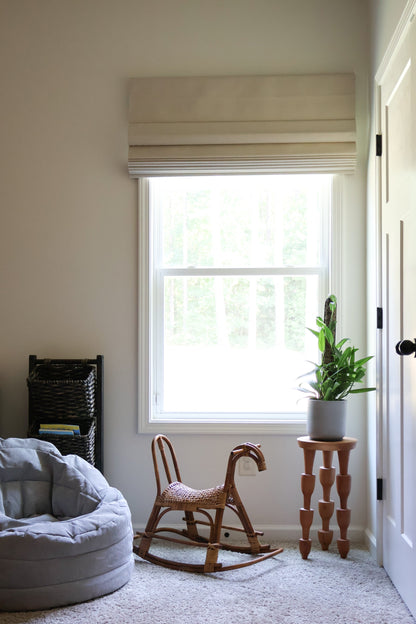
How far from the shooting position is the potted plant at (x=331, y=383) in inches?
128

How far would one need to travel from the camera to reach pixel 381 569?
3.13 meters

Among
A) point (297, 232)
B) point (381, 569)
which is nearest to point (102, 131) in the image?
point (297, 232)

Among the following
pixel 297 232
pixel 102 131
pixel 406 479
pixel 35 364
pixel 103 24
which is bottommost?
pixel 406 479

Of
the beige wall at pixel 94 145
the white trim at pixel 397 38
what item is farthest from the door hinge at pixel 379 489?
the white trim at pixel 397 38

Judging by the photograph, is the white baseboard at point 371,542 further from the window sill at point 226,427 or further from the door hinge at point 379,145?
the door hinge at point 379,145

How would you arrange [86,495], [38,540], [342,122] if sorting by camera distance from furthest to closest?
[342,122], [86,495], [38,540]

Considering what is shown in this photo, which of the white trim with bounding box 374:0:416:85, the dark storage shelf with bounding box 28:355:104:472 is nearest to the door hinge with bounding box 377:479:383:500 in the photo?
the dark storage shelf with bounding box 28:355:104:472

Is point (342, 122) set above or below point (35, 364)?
above

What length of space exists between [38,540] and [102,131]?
2175 mm

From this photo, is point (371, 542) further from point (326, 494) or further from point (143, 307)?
point (143, 307)

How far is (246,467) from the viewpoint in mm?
3650

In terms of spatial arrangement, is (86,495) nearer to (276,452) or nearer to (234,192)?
(276,452)

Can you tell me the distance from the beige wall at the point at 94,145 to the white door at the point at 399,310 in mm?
878

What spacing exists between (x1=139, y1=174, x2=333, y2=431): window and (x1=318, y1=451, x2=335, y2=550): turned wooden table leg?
0.53m
